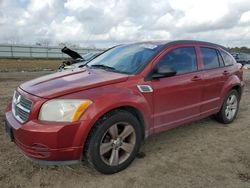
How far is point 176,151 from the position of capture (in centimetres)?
446

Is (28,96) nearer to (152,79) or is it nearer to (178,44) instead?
(152,79)

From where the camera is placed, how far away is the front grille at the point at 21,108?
344 cm

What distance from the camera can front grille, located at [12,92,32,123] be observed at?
11.3 ft

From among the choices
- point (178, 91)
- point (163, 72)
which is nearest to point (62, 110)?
point (163, 72)

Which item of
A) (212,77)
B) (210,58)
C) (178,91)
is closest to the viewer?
(178,91)

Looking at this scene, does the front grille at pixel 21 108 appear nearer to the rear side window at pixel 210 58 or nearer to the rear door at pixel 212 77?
the rear door at pixel 212 77

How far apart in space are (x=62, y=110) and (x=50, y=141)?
36 cm

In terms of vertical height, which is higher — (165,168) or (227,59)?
(227,59)

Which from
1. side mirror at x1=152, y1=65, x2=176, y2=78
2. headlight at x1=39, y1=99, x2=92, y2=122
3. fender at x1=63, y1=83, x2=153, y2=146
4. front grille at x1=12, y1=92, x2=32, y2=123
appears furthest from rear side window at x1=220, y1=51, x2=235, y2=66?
front grille at x1=12, y1=92, x2=32, y2=123

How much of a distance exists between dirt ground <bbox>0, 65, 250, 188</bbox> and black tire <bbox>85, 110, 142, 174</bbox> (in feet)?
0.39

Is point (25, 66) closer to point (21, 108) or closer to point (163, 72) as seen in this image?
point (21, 108)

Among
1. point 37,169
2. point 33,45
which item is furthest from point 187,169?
point 33,45

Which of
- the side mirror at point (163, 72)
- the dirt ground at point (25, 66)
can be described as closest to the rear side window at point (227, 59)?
the side mirror at point (163, 72)

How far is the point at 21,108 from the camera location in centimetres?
360
